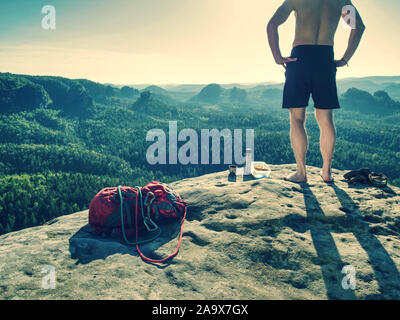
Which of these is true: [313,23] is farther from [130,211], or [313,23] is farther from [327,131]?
[130,211]

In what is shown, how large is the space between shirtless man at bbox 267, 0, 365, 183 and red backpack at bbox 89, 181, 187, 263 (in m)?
3.60

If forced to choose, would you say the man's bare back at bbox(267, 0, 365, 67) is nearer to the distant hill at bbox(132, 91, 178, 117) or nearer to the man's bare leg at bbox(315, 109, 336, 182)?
the man's bare leg at bbox(315, 109, 336, 182)

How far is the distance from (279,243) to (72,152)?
45077mm

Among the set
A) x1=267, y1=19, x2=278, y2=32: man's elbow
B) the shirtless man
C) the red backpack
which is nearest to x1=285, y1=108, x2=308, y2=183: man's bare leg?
the shirtless man

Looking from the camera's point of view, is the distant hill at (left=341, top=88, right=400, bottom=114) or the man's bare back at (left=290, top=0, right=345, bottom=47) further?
the distant hill at (left=341, top=88, right=400, bottom=114)

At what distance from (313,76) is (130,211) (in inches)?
190

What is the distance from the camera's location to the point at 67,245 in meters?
4.44

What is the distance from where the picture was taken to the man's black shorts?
18.1 ft

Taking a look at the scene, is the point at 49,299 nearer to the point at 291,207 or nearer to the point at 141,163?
the point at 291,207

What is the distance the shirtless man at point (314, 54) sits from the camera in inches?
213

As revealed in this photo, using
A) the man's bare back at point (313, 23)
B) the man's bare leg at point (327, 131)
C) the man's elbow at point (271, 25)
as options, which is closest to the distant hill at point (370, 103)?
the man's bare back at point (313, 23)

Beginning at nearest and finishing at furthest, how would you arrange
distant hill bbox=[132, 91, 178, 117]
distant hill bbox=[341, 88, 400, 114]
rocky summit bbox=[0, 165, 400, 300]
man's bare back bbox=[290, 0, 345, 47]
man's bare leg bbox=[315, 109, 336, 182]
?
rocky summit bbox=[0, 165, 400, 300]
man's bare back bbox=[290, 0, 345, 47]
man's bare leg bbox=[315, 109, 336, 182]
distant hill bbox=[132, 91, 178, 117]
distant hill bbox=[341, 88, 400, 114]
